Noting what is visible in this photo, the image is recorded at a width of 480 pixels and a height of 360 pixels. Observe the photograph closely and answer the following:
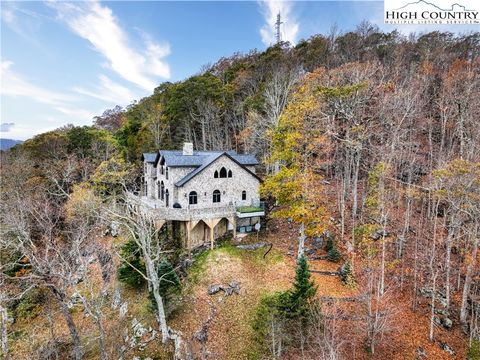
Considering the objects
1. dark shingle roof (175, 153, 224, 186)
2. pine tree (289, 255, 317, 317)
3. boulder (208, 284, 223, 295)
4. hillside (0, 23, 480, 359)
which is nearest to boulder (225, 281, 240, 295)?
hillside (0, 23, 480, 359)

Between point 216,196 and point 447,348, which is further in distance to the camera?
point 216,196

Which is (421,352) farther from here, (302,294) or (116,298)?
(116,298)

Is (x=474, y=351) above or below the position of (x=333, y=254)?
below

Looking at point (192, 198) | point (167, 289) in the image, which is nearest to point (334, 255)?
point (167, 289)

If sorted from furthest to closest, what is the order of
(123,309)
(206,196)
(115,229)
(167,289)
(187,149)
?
(115,229) → (187,149) → (206,196) → (123,309) → (167,289)

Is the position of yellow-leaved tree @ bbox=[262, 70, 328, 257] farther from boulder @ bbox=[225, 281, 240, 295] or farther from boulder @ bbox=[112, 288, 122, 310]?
boulder @ bbox=[112, 288, 122, 310]

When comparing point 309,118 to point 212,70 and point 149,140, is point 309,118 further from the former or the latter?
point 212,70

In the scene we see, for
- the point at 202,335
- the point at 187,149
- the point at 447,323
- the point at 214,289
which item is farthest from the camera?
the point at 187,149
